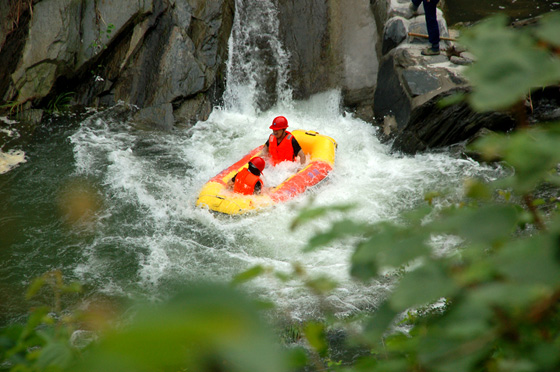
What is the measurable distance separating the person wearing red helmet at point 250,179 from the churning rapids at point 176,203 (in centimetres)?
46

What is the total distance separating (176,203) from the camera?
23.7ft

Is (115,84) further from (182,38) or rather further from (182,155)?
(182,155)

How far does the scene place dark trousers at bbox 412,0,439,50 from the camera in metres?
8.18

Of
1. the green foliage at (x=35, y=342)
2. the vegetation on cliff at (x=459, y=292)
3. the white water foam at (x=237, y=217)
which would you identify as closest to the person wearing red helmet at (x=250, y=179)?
the white water foam at (x=237, y=217)

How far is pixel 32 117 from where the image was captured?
→ 9.18 metres

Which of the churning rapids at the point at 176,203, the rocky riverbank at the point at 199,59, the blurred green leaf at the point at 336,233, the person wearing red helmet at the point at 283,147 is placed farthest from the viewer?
the rocky riverbank at the point at 199,59

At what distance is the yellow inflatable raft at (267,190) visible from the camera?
6727 mm

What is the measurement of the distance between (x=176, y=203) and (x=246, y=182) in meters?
1.19

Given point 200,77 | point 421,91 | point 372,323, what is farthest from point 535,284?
point 200,77

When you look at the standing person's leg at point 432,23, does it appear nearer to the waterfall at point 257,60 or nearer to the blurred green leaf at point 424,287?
the waterfall at point 257,60

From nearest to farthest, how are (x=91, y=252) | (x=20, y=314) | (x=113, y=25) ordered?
(x=20, y=314), (x=91, y=252), (x=113, y=25)

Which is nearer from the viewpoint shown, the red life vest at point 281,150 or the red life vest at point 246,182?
the red life vest at point 246,182

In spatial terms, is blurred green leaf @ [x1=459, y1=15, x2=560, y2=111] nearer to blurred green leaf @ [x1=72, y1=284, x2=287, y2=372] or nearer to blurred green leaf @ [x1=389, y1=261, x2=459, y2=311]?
blurred green leaf @ [x1=389, y1=261, x2=459, y2=311]

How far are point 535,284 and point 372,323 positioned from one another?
0.36 meters
